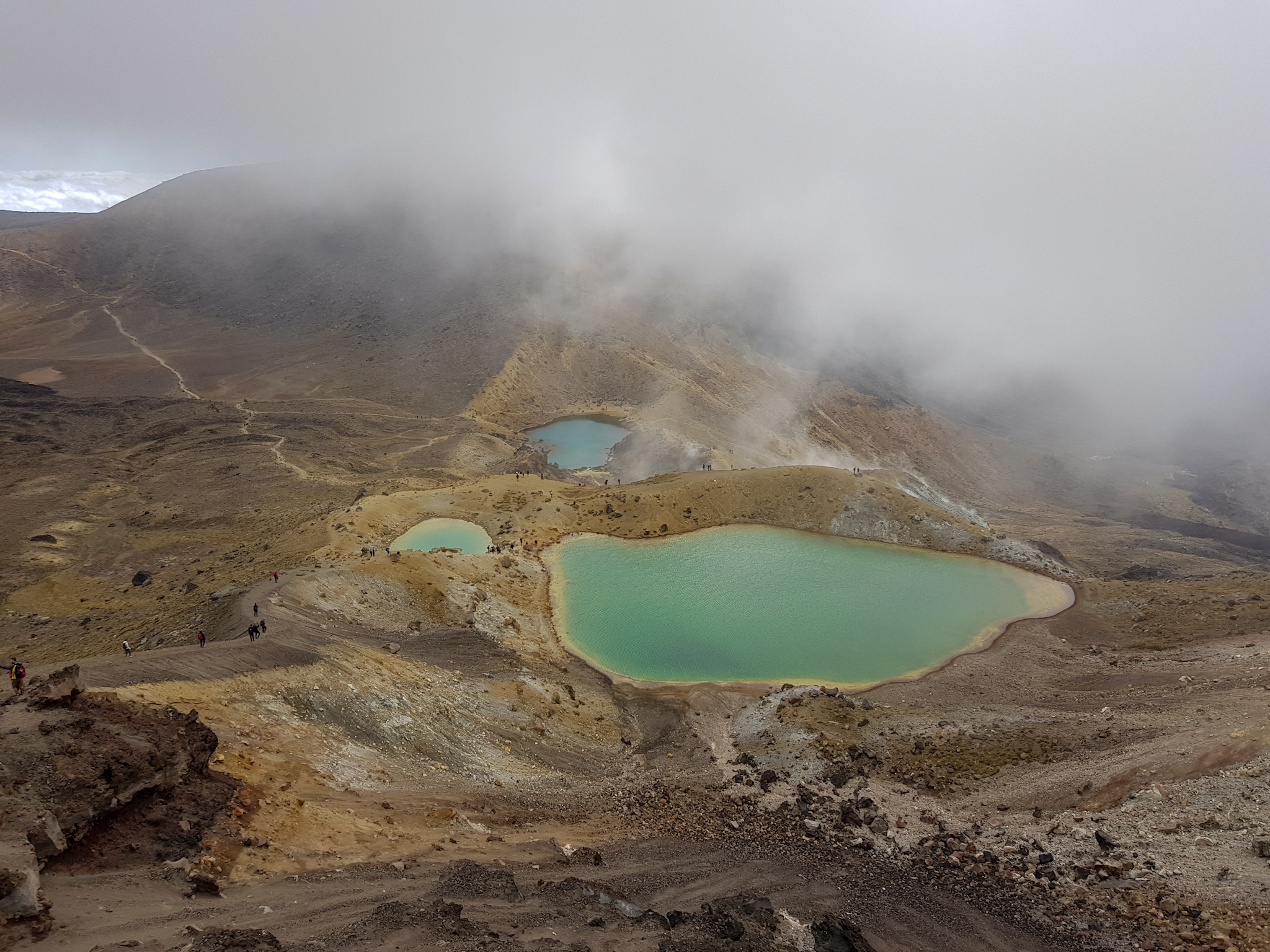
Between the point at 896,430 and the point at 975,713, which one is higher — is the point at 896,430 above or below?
above

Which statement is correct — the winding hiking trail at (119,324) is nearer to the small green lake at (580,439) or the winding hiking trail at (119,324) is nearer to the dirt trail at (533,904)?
the small green lake at (580,439)

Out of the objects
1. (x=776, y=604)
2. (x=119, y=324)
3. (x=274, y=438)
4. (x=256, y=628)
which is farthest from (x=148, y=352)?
(x=776, y=604)

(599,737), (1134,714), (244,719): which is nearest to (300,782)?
(244,719)

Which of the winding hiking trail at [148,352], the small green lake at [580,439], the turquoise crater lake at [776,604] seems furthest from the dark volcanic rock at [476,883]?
the winding hiking trail at [148,352]

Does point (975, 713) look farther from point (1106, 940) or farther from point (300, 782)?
point (300, 782)

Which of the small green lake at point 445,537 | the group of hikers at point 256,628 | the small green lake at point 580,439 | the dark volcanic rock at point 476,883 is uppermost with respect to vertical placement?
the small green lake at point 580,439

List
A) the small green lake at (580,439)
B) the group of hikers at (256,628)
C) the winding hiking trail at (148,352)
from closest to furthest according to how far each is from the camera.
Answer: the group of hikers at (256,628) → the small green lake at (580,439) → the winding hiking trail at (148,352)
